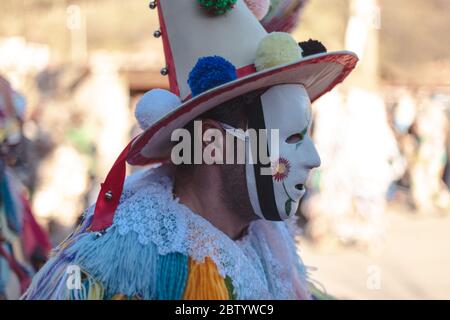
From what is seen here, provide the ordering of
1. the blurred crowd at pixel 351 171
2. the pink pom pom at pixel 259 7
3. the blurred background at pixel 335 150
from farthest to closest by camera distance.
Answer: the blurred crowd at pixel 351 171 → the blurred background at pixel 335 150 → the pink pom pom at pixel 259 7

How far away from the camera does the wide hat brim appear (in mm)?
2365

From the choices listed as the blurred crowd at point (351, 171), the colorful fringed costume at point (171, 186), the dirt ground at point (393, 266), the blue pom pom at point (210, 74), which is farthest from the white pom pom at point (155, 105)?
the blurred crowd at point (351, 171)

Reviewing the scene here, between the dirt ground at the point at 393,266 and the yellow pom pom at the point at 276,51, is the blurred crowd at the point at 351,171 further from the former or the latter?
the yellow pom pom at the point at 276,51

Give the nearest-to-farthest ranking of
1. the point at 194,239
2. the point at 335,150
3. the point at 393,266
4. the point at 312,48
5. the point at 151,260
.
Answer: the point at 151,260 < the point at 194,239 < the point at 312,48 < the point at 393,266 < the point at 335,150

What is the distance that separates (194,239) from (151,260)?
0.58ft

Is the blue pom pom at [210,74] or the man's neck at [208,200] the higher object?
the blue pom pom at [210,74]

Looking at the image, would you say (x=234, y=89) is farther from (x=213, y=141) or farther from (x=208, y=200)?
(x=208, y=200)

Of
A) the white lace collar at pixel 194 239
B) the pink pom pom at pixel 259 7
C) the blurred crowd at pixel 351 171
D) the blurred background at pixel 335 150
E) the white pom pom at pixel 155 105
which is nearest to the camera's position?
the white lace collar at pixel 194 239

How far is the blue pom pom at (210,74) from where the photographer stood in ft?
7.82

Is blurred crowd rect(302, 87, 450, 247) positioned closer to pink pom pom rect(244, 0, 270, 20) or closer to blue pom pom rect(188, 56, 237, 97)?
pink pom pom rect(244, 0, 270, 20)

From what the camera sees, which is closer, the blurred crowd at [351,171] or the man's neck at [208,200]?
the man's neck at [208,200]

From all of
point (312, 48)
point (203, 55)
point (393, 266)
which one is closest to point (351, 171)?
point (393, 266)

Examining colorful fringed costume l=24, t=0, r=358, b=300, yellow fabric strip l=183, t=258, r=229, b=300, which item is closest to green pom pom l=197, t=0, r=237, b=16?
colorful fringed costume l=24, t=0, r=358, b=300

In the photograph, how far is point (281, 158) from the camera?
8.14ft
